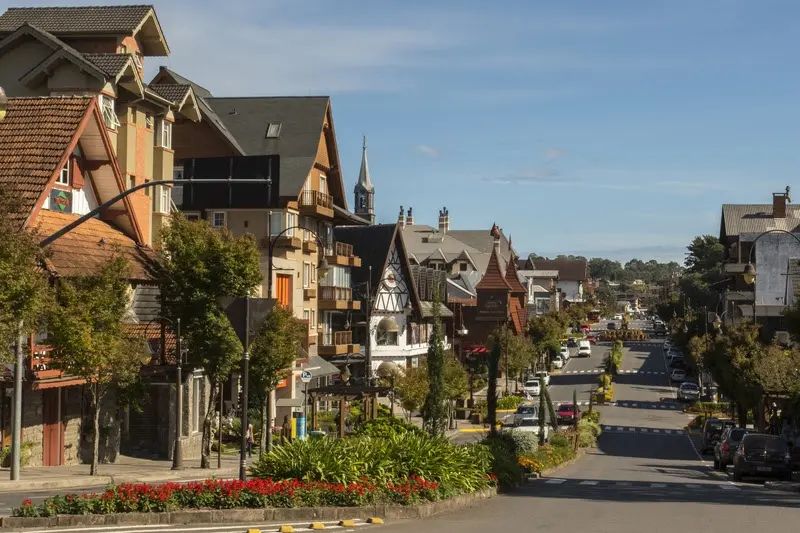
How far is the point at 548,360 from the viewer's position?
125938 mm

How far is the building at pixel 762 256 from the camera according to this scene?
320 feet

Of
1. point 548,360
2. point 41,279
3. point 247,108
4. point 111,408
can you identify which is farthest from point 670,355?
point 41,279

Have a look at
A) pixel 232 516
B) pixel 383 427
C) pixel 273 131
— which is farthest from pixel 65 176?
pixel 273 131

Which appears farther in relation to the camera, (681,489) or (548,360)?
(548,360)

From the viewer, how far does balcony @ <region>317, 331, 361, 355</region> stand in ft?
230

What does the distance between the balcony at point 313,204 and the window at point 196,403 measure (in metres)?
17.2

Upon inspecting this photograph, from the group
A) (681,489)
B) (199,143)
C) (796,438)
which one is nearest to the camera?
(681,489)

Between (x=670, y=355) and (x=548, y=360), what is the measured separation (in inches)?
638

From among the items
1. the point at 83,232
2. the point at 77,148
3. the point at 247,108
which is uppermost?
the point at 247,108

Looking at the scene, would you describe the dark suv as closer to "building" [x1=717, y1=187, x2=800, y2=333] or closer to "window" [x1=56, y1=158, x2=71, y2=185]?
"window" [x1=56, y1=158, x2=71, y2=185]

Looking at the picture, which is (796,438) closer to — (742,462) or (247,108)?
(742,462)

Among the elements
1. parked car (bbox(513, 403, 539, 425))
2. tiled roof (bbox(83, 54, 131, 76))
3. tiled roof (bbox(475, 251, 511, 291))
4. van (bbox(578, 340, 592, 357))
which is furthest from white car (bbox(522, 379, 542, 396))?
tiled roof (bbox(83, 54, 131, 76))

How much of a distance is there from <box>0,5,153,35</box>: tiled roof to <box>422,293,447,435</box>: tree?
16.1 m

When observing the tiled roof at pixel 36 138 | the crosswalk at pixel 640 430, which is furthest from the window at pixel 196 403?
the crosswalk at pixel 640 430
